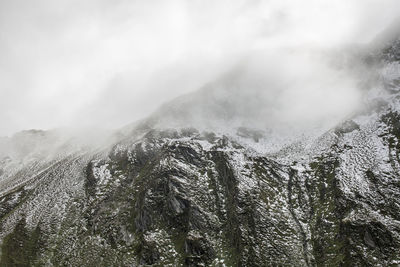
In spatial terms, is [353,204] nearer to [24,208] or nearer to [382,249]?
[382,249]

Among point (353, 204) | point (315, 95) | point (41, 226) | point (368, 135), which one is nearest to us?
point (353, 204)

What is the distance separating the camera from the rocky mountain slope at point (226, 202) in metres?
78.2

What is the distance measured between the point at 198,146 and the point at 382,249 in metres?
79.8

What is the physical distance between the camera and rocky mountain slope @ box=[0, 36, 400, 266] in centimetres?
7819

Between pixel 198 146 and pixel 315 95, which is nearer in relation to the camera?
pixel 198 146

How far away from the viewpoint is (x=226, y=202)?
99.6m

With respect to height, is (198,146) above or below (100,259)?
above

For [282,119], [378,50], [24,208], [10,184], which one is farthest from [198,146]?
[378,50]

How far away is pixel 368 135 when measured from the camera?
10988 centimetres

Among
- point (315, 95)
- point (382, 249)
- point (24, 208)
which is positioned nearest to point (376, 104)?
point (315, 95)

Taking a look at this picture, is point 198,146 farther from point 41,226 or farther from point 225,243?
point 41,226

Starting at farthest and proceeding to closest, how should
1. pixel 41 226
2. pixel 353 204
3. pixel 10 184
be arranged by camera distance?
pixel 10 184, pixel 41 226, pixel 353 204

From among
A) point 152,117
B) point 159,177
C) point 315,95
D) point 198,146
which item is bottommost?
point 159,177

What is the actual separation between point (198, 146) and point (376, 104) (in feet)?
268
